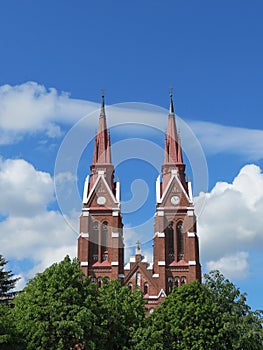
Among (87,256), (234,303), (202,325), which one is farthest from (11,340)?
(87,256)

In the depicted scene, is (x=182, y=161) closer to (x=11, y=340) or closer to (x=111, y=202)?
(x=111, y=202)

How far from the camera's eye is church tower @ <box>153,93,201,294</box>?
65875mm

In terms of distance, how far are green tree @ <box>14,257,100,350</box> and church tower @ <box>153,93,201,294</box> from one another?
1140 inches

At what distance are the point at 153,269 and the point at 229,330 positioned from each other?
28727 mm

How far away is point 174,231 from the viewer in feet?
224

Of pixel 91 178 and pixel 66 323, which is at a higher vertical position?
pixel 91 178

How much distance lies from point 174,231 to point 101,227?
352 inches

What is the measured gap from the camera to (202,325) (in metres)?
40.2

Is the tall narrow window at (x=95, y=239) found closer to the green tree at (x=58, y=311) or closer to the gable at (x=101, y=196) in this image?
the gable at (x=101, y=196)

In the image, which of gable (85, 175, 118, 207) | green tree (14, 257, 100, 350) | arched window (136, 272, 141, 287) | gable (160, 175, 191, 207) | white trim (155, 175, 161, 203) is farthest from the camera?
white trim (155, 175, 161, 203)

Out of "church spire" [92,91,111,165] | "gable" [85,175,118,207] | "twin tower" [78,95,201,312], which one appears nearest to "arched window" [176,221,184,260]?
"twin tower" [78,95,201,312]

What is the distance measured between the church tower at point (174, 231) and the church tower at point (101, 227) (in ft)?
15.8

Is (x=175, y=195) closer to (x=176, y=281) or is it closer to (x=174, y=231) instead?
(x=174, y=231)

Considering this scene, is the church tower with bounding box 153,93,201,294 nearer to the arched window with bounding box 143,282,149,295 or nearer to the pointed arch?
the arched window with bounding box 143,282,149,295
